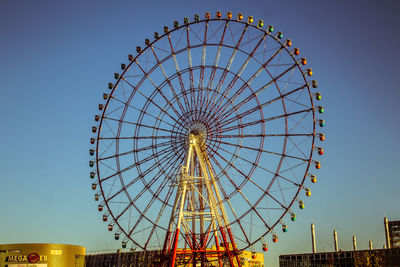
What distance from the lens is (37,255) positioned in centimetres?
7244

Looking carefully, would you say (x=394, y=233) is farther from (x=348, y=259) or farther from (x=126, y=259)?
(x=126, y=259)

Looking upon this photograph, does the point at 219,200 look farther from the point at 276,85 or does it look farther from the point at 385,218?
the point at 385,218

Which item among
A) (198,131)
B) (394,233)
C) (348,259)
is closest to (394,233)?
(394,233)

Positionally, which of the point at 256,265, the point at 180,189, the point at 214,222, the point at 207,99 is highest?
the point at 207,99

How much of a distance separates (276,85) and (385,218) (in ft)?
272

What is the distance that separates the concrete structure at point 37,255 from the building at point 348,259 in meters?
39.1

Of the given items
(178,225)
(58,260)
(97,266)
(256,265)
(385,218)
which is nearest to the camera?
(178,225)

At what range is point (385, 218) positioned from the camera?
114812 millimetres

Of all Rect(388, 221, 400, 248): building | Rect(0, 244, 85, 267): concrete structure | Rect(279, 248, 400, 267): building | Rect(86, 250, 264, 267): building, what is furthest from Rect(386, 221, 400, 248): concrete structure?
Rect(0, 244, 85, 267): concrete structure

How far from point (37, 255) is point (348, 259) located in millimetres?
48959

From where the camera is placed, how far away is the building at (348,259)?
3098 inches

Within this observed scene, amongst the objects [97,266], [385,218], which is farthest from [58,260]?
[385,218]

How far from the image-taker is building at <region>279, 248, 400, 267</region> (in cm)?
7869

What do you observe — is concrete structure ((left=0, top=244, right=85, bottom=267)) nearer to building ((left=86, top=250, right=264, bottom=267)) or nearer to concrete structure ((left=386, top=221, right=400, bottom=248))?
building ((left=86, top=250, right=264, bottom=267))
